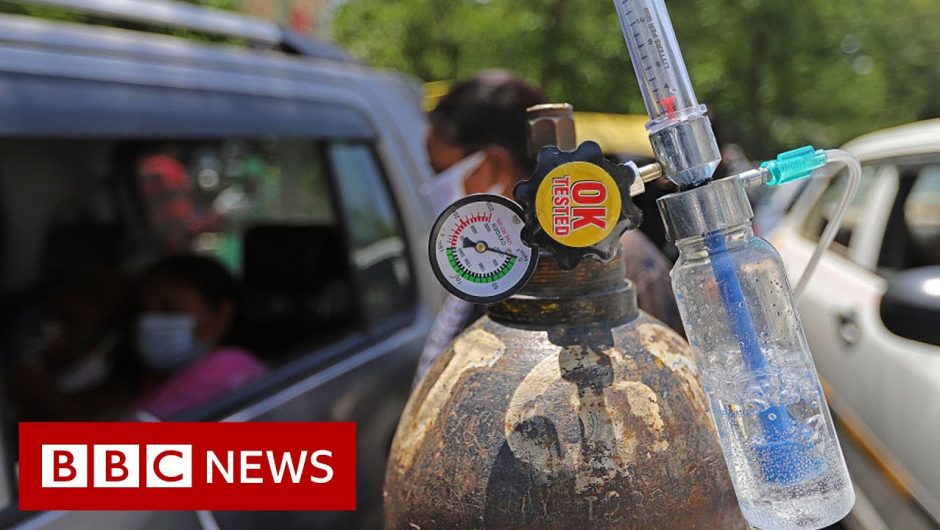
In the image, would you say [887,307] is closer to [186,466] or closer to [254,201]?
[186,466]

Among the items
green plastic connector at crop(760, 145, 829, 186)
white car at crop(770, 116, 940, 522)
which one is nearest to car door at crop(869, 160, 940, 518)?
white car at crop(770, 116, 940, 522)

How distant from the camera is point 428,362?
1.68 metres

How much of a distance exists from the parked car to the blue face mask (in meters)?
0.24

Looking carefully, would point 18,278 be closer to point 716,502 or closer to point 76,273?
point 76,273

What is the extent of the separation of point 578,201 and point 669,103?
0.56 feet

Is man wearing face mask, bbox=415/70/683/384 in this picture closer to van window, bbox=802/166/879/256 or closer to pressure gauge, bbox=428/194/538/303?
pressure gauge, bbox=428/194/538/303

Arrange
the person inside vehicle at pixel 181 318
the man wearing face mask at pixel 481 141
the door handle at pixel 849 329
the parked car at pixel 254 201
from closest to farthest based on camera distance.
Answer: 1. the parked car at pixel 254 201
2. the man wearing face mask at pixel 481 141
3. the person inside vehicle at pixel 181 318
4. the door handle at pixel 849 329

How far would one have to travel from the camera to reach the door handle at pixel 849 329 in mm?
3166

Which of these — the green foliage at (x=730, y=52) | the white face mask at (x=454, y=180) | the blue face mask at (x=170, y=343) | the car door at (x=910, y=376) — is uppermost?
the green foliage at (x=730, y=52)

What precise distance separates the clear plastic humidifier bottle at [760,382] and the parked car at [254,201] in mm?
1120

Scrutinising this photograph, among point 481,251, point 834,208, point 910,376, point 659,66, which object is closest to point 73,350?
point 481,251

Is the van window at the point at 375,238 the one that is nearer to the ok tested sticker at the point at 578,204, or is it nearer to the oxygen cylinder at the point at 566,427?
the oxygen cylinder at the point at 566,427

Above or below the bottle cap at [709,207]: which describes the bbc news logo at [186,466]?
below

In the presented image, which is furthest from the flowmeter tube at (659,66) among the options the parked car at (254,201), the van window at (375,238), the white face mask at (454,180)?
the van window at (375,238)
